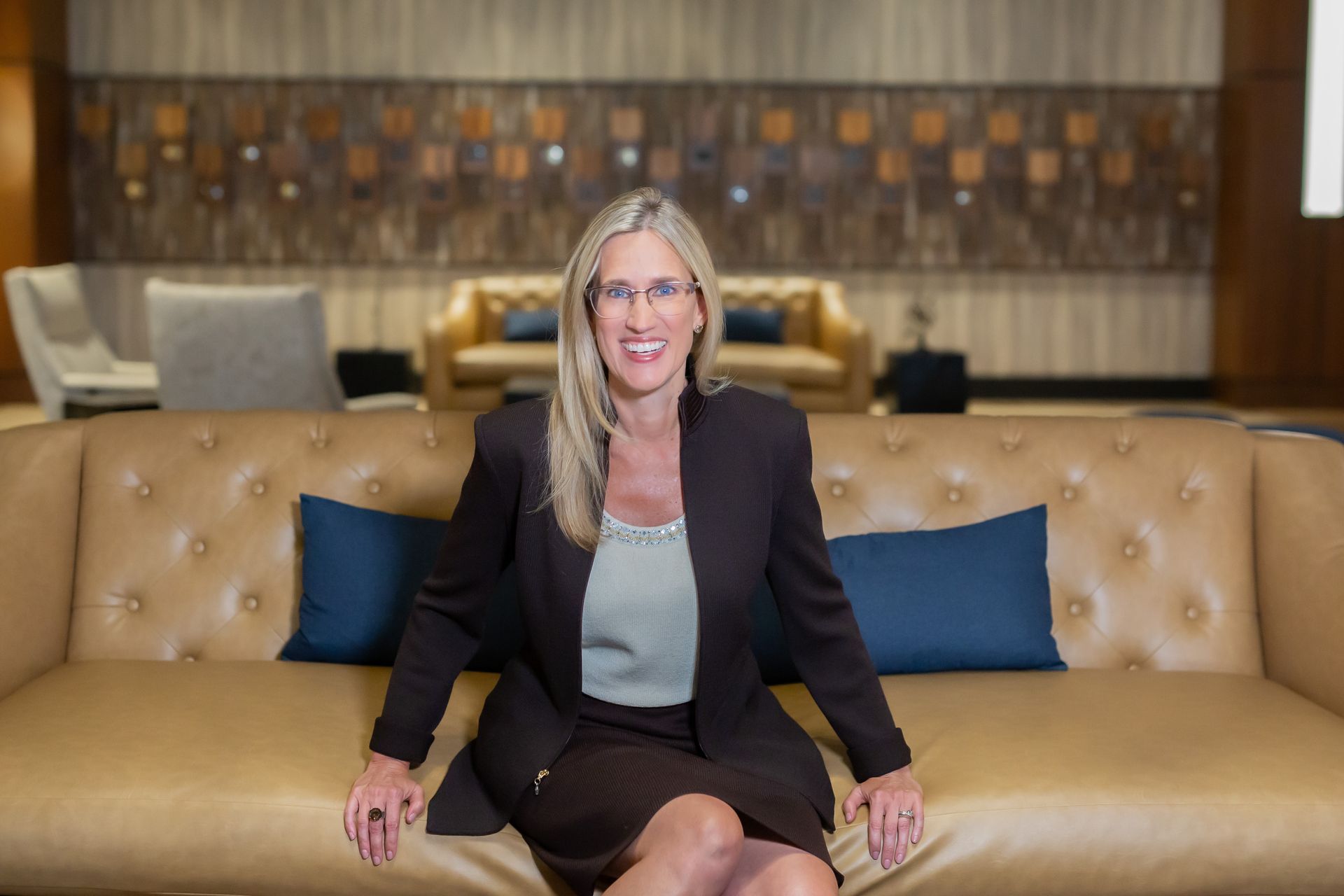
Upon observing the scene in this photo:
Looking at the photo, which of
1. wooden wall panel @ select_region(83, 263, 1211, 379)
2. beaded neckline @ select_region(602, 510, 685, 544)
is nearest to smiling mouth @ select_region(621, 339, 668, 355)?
beaded neckline @ select_region(602, 510, 685, 544)

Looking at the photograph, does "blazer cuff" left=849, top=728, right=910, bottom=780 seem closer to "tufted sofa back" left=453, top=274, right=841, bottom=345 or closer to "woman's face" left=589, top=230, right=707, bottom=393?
"woman's face" left=589, top=230, right=707, bottom=393

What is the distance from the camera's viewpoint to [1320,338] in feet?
30.3

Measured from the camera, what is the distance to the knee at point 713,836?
169cm

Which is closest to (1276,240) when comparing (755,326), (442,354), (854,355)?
(854,355)

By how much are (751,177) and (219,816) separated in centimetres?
817

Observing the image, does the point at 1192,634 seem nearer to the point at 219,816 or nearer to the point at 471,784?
the point at 471,784

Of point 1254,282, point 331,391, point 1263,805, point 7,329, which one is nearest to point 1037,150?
point 1254,282

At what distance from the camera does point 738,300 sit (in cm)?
875

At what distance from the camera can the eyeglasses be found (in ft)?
6.37

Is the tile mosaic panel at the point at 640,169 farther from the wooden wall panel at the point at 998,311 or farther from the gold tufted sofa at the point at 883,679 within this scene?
the gold tufted sofa at the point at 883,679

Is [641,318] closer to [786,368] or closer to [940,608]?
[940,608]

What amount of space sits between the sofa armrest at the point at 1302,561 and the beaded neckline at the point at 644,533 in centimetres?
129

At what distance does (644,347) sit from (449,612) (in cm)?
51

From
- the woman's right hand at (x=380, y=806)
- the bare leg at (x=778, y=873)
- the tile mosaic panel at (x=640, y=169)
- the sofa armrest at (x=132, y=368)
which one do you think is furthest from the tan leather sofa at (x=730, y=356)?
the bare leg at (x=778, y=873)
